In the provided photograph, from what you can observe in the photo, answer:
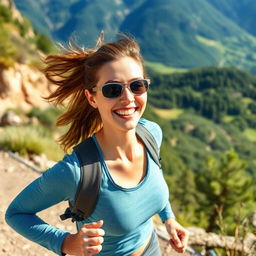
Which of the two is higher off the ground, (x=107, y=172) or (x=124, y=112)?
(x=124, y=112)

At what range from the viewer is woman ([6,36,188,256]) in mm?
1662

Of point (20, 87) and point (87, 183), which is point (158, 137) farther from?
point (20, 87)

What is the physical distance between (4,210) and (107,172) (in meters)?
3.75

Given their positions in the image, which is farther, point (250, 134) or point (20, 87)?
point (250, 134)

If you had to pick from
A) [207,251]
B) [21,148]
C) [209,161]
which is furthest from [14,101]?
[207,251]

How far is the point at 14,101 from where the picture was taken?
17.0 m

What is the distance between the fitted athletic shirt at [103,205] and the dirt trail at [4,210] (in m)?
2.61

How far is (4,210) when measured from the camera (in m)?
5.05

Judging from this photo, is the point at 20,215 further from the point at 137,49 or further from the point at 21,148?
the point at 21,148

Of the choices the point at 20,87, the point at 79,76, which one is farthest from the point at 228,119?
the point at 79,76

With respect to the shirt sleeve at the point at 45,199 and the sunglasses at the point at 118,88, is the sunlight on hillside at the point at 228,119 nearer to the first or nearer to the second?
the sunglasses at the point at 118,88

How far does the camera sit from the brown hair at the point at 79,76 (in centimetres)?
193

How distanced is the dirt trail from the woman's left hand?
2.55 m

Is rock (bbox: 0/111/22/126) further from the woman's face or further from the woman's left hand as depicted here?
the woman's face
